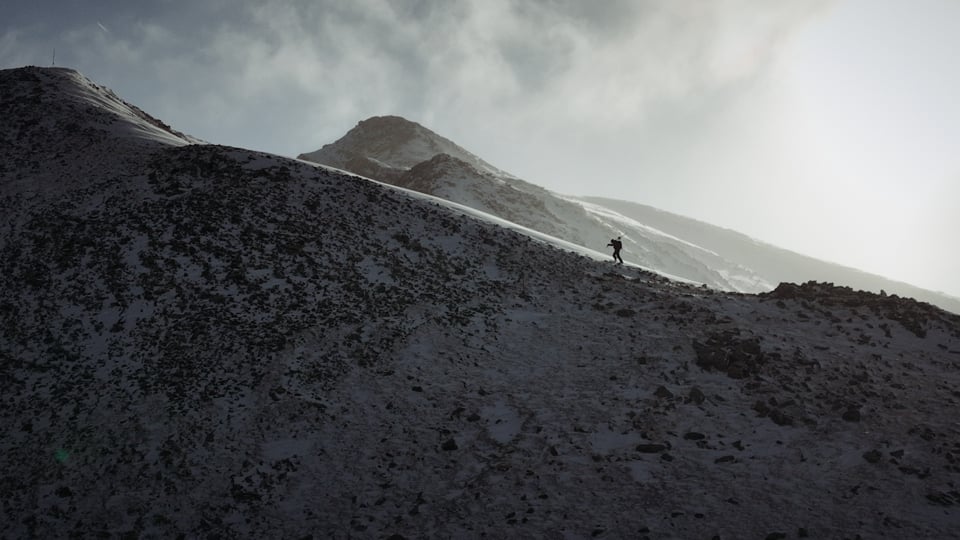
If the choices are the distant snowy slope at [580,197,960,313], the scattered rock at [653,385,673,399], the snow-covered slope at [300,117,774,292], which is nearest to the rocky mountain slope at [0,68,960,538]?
the scattered rock at [653,385,673,399]

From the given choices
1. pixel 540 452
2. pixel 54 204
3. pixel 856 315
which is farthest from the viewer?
pixel 54 204

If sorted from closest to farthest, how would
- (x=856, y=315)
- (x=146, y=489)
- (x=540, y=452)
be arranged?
(x=146, y=489) → (x=540, y=452) → (x=856, y=315)

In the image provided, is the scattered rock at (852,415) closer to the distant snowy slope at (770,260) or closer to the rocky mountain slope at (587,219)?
the rocky mountain slope at (587,219)

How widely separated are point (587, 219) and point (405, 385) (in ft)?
159

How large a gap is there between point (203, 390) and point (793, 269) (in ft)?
326

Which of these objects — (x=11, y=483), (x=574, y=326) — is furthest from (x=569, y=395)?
(x=11, y=483)

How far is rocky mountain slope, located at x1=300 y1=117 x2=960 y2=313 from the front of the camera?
178ft

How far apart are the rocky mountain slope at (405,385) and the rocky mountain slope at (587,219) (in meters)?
28.4

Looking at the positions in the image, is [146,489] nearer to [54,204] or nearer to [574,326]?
[574,326]

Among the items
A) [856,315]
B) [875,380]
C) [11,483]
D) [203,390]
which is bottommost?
[11,483]

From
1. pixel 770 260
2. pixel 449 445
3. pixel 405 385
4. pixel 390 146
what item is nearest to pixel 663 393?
pixel 449 445

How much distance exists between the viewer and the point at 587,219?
60.0 m

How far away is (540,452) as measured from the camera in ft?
41.0

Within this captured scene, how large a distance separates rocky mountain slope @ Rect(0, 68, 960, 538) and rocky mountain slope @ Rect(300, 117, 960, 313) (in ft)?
93.0
